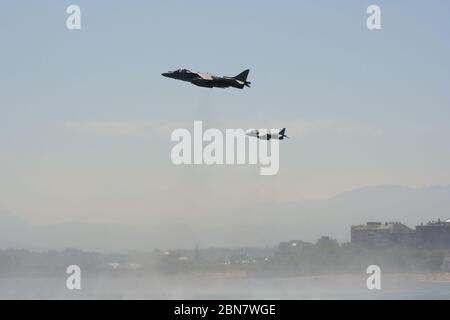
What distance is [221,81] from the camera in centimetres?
15788
